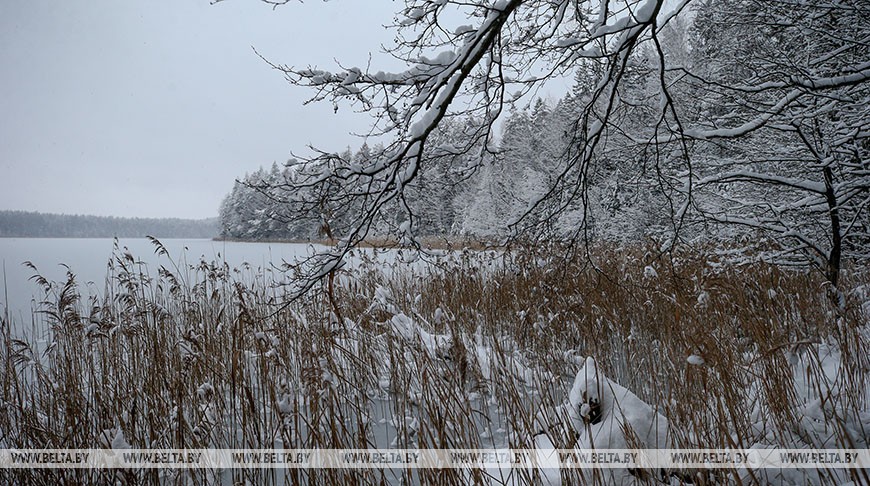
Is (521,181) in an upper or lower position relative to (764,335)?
upper

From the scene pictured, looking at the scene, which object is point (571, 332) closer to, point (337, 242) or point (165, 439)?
point (337, 242)

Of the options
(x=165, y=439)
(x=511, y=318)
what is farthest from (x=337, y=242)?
(x=511, y=318)

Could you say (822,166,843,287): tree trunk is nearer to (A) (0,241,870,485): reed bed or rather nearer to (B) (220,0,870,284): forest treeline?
(B) (220,0,870,284): forest treeline

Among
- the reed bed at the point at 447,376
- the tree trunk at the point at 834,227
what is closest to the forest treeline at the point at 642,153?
the tree trunk at the point at 834,227

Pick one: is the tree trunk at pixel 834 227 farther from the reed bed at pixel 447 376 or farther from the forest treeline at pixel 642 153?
the reed bed at pixel 447 376

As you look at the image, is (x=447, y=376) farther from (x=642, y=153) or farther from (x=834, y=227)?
(x=834, y=227)

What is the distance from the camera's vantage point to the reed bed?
5.73 ft

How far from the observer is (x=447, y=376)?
6.87 ft

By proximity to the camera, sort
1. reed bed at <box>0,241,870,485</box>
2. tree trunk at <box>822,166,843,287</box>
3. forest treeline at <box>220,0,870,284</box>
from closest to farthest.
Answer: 1. reed bed at <box>0,241,870,485</box>
2. forest treeline at <box>220,0,870,284</box>
3. tree trunk at <box>822,166,843,287</box>

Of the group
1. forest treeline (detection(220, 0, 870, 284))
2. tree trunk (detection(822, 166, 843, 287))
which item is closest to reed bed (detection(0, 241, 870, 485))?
tree trunk (detection(822, 166, 843, 287))

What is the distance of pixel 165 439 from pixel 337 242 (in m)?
1.43

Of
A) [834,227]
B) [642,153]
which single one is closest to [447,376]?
[642,153]

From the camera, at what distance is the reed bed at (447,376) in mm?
1745

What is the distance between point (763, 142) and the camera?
6676 mm
